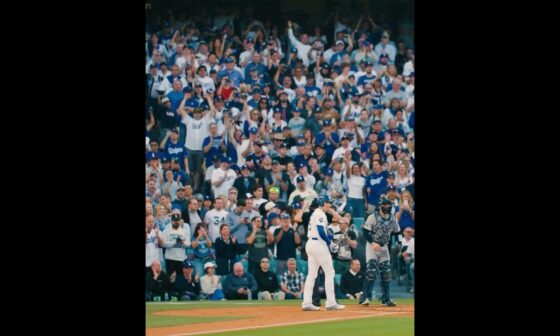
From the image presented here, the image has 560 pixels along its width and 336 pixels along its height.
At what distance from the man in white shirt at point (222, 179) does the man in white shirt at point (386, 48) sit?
3308 millimetres

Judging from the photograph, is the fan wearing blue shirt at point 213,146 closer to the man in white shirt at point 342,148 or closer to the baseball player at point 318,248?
the man in white shirt at point 342,148

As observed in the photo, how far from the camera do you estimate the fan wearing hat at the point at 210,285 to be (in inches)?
476

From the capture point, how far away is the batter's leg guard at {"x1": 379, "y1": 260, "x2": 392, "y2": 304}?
1107 centimetres

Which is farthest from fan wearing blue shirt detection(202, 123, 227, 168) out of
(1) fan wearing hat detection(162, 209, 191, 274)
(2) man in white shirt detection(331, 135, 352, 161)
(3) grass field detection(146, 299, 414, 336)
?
(3) grass field detection(146, 299, 414, 336)

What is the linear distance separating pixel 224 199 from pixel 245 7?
13.6 ft

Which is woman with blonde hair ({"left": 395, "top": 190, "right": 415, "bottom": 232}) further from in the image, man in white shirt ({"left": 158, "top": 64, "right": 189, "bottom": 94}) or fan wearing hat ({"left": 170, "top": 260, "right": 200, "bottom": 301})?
man in white shirt ({"left": 158, "top": 64, "right": 189, "bottom": 94})

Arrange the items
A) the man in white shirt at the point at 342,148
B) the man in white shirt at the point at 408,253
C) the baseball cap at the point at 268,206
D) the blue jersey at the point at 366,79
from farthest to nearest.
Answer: the blue jersey at the point at 366,79 → the man in white shirt at the point at 342,148 → the baseball cap at the point at 268,206 → the man in white shirt at the point at 408,253

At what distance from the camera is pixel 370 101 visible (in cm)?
1456

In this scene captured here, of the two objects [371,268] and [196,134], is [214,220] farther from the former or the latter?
[371,268]

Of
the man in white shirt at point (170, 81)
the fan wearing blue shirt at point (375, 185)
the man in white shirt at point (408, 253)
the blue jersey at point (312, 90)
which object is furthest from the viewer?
the blue jersey at point (312, 90)

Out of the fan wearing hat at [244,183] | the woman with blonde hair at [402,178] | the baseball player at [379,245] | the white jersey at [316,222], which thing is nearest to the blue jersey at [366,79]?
the woman with blonde hair at [402,178]
